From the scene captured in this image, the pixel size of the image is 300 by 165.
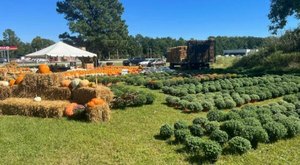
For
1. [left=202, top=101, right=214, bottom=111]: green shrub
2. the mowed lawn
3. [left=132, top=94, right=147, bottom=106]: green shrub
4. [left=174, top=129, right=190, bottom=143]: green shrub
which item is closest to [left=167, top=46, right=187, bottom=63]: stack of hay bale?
[left=132, top=94, right=147, bottom=106]: green shrub

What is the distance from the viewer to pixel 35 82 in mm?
10953

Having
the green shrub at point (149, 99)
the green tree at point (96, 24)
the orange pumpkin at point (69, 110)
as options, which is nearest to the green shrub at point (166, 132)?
the orange pumpkin at point (69, 110)

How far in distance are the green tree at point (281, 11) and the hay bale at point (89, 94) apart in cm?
1813

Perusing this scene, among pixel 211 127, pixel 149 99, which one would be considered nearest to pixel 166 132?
pixel 211 127

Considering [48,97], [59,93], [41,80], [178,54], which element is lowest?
[48,97]

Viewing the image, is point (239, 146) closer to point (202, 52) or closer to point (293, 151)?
point (293, 151)

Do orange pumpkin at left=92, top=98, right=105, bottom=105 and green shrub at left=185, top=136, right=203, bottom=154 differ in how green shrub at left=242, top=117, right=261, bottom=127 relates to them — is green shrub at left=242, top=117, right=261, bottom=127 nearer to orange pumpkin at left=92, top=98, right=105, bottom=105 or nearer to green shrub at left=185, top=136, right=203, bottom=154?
green shrub at left=185, top=136, right=203, bottom=154

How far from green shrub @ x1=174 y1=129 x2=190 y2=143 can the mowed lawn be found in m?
0.23

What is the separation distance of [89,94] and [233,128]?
193 inches

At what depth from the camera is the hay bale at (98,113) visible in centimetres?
869

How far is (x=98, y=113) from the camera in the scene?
876 centimetres

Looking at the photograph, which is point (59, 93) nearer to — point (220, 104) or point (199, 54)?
point (220, 104)

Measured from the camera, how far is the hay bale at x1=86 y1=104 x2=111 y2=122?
8688 mm

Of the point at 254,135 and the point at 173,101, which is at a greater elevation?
the point at 173,101
